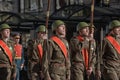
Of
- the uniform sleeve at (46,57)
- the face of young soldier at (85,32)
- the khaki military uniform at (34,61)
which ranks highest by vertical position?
the face of young soldier at (85,32)

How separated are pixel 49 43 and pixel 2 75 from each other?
180cm

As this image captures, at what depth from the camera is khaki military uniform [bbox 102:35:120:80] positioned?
12.6m

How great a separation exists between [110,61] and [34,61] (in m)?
2.70

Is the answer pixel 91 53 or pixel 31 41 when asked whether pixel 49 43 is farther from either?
pixel 31 41

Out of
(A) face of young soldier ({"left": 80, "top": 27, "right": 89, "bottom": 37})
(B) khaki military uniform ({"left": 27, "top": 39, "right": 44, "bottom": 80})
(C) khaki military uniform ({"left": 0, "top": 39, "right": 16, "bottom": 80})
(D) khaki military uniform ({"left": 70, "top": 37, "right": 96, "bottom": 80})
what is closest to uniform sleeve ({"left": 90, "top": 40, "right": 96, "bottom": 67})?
(D) khaki military uniform ({"left": 70, "top": 37, "right": 96, "bottom": 80})

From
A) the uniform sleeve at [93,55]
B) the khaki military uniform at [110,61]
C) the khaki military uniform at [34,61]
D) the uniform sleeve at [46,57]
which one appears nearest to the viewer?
the uniform sleeve at [46,57]

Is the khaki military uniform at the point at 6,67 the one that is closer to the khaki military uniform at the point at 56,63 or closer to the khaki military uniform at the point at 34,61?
the khaki military uniform at the point at 34,61

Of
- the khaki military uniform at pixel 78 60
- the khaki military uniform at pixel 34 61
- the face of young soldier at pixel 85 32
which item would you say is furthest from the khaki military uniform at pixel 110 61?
the khaki military uniform at pixel 34 61

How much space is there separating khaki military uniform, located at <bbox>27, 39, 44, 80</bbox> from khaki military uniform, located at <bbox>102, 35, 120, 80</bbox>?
192 cm

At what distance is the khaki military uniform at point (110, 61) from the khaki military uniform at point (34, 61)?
75.6 inches

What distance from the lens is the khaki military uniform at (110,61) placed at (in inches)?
495

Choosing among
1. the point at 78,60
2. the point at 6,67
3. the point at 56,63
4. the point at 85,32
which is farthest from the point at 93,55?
the point at 6,67

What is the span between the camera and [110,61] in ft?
41.5

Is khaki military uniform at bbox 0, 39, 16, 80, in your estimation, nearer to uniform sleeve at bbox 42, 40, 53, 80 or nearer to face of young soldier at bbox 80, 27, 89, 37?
uniform sleeve at bbox 42, 40, 53, 80
